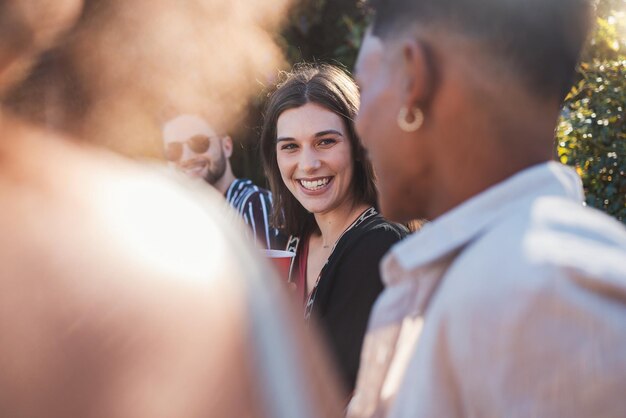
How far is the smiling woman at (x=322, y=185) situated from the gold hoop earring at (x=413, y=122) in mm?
1501

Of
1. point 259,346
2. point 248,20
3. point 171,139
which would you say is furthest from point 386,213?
point 171,139

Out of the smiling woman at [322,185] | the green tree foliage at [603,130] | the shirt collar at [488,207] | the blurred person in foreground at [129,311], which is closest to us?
the blurred person in foreground at [129,311]

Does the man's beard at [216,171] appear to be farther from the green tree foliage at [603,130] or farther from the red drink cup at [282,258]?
the green tree foliage at [603,130]

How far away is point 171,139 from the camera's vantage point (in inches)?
237

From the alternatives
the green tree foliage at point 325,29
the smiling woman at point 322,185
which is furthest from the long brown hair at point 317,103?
the green tree foliage at point 325,29

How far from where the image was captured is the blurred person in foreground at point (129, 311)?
3.30 feet

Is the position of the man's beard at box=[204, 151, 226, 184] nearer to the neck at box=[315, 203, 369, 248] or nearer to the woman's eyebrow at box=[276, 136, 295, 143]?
the woman's eyebrow at box=[276, 136, 295, 143]

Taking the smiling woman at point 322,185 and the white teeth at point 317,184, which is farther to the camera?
the white teeth at point 317,184

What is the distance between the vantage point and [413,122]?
1571 millimetres

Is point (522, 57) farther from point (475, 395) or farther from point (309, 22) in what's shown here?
point (309, 22)

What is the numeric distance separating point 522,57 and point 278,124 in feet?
7.81

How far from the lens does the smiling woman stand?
3125mm

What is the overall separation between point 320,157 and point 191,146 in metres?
2.65

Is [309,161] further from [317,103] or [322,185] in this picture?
[317,103]
